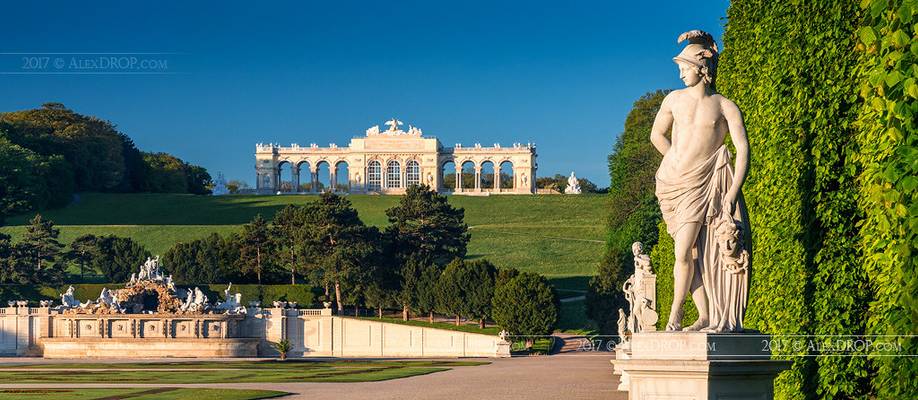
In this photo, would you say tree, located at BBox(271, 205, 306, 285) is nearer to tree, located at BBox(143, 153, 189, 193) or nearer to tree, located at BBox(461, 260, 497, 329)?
tree, located at BBox(461, 260, 497, 329)

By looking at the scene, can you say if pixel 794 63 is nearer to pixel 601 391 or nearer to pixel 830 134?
pixel 830 134

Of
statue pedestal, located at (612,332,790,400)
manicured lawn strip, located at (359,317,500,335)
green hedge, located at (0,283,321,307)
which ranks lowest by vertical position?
manicured lawn strip, located at (359,317,500,335)

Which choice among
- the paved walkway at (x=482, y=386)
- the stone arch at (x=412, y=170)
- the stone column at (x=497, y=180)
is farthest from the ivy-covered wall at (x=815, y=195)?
the stone arch at (x=412, y=170)

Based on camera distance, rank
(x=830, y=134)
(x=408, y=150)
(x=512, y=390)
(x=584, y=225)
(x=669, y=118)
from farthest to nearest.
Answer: (x=408, y=150), (x=584, y=225), (x=512, y=390), (x=830, y=134), (x=669, y=118)

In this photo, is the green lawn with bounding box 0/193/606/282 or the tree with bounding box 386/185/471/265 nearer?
the tree with bounding box 386/185/471/265

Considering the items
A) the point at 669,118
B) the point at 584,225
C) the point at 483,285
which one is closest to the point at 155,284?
the point at 483,285

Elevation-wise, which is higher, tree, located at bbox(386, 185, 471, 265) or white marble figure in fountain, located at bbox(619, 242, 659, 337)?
tree, located at bbox(386, 185, 471, 265)

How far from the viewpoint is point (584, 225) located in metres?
106

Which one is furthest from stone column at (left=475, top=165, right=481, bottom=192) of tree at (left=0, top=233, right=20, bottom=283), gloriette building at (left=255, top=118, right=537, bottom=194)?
tree at (left=0, top=233, right=20, bottom=283)

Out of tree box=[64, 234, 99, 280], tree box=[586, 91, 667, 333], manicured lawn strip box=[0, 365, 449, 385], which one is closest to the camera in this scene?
manicured lawn strip box=[0, 365, 449, 385]

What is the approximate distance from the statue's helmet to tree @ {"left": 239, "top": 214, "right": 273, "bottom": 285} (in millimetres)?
61592

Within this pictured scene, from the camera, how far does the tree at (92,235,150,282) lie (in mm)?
77188

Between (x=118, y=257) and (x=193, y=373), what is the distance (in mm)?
38801

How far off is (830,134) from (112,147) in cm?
11413
